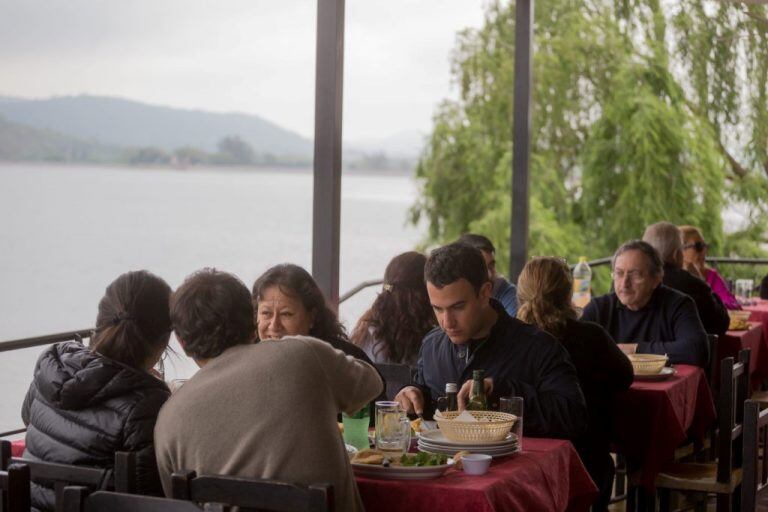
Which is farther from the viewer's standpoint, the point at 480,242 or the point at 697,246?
the point at 697,246

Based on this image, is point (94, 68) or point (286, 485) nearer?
point (286, 485)

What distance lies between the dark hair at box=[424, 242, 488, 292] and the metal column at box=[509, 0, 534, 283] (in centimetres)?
369

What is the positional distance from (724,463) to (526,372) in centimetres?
99

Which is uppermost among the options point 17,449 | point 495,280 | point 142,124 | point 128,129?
point 142,124

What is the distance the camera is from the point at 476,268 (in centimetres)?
301

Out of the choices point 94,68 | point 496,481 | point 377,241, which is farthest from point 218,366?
point 377,241

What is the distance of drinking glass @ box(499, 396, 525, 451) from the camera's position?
2693 mm

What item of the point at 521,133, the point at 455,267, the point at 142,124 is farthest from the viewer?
the point at 142,124

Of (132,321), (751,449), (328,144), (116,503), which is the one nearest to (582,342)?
(751,449)

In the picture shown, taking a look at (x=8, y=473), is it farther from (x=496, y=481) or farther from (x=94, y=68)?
(x=94, y=68)

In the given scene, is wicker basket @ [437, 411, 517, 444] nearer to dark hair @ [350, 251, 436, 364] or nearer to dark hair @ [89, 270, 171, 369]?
dark hair @ [89, 270, 171, 369]

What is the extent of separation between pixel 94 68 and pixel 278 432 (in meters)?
39.5

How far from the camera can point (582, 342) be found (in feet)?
11.3

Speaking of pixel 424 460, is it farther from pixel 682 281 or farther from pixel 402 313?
pixel 682 281
